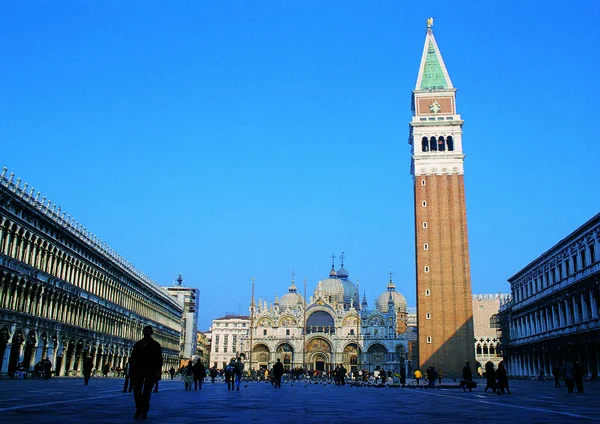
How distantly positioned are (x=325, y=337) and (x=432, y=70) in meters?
39.2

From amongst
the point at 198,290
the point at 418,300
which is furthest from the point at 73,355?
the point at 198,290

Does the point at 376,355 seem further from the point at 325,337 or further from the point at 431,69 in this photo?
the point at 431,69

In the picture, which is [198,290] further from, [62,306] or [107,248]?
[62,306]

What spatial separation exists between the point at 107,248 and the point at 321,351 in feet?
142

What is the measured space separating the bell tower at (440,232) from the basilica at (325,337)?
2463 centimetres

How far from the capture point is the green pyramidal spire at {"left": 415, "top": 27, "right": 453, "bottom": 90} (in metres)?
67.0

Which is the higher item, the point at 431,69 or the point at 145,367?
the point at 431,69

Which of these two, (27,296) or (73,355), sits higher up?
(27,296)

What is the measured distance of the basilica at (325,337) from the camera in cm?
8362

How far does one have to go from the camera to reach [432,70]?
223 ft

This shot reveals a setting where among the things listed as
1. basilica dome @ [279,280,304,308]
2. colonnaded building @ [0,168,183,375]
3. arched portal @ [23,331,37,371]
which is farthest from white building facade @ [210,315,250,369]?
arched portal @ [23,331,37,371]

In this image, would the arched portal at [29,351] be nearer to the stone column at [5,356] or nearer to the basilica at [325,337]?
the stone column at [5,356]

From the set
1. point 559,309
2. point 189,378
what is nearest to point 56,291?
point 189,378

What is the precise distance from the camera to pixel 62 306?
1542 inches
